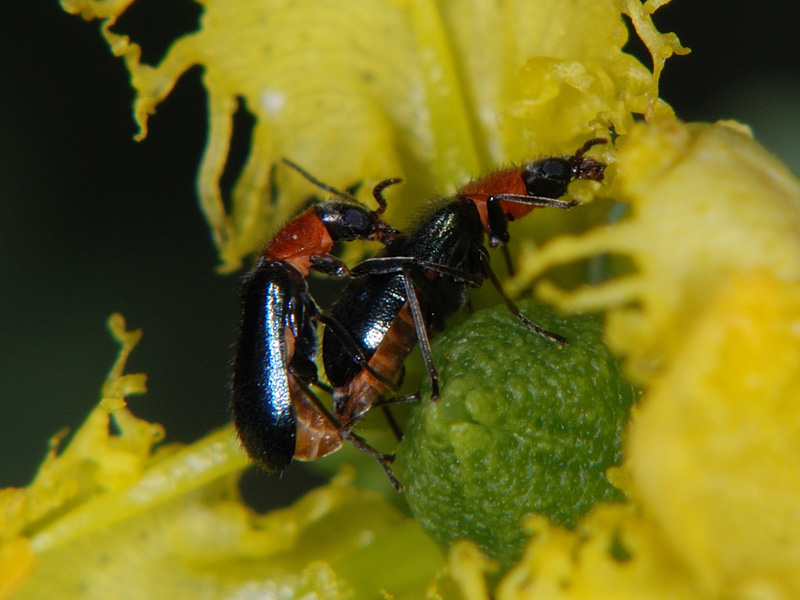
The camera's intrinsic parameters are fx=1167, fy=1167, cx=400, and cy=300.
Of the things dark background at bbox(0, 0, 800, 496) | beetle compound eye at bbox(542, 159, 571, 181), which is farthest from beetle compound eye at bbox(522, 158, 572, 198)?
dark background at bbox(0, 0, 800, 496)

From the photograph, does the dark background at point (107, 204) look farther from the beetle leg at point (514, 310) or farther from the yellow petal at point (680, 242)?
the yellow petal at point (680, 242)

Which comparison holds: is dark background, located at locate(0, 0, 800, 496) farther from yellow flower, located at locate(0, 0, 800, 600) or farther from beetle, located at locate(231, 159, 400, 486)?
Answer: beetle, located at locate(231, 159, 400, 486)

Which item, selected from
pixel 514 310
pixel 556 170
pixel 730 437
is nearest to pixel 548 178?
pixel 556 170

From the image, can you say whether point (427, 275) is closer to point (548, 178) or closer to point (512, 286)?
point (548, 178)

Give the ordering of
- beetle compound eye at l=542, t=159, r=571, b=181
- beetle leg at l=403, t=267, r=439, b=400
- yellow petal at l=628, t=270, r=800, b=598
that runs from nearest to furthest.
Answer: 1. yellow petal at l=628, t=270, r=800, b=598
2. beetle leg at l=403, t=267, r=439, b=400
3. beetle compound eye at l=542, t=159, r=571, b=181

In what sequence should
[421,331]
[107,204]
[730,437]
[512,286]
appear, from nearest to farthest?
[730,437] → [512,286] → [421,331] → [107,204]

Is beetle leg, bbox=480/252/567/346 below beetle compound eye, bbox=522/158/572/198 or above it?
below

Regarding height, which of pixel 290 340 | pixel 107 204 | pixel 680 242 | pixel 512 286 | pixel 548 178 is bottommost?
pixel 107 204
